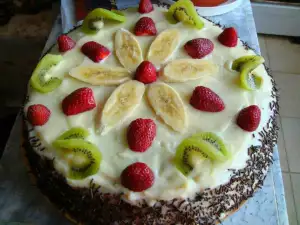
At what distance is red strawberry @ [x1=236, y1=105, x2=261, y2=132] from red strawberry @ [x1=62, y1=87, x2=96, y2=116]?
0.54m

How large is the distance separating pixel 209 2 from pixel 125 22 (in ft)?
2.55

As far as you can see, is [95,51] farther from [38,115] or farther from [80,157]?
[80,157]

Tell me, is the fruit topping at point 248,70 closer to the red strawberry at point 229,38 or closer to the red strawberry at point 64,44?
the red strawberry at point 229,38

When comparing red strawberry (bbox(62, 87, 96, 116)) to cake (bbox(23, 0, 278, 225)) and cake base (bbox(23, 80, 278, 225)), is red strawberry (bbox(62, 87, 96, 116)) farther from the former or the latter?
cake base (bbox(23, 80, 278, 225))

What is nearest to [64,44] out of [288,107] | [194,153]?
[194,153]

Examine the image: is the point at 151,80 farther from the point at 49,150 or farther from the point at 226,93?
the point at 49,150

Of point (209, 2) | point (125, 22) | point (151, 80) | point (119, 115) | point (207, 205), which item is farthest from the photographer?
point (209, 2)

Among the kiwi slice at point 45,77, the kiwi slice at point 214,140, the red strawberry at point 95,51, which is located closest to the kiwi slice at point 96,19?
the red strawberry at point 95,51

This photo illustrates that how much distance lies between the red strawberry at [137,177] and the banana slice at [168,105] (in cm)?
23

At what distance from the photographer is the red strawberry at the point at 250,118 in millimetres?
1547

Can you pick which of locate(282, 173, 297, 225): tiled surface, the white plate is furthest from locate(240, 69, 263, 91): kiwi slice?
locate(282, 173, 297, 225): tiled surface

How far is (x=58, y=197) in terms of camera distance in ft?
5.09

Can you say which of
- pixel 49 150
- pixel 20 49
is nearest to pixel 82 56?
pixel 49 150

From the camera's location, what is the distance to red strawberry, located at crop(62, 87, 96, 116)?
1.57 m
